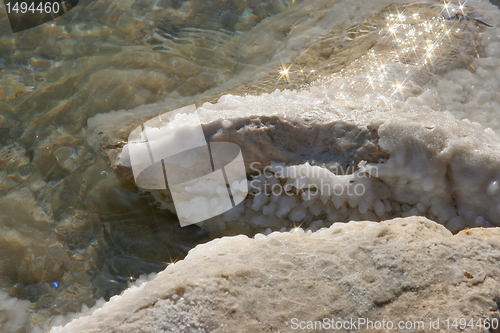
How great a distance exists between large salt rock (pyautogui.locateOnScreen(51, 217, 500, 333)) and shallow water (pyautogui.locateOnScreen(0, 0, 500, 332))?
0.81 meters

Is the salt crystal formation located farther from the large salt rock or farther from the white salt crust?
the large salt rock

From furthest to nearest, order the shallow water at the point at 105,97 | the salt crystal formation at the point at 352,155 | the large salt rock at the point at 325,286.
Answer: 1. the shallow water at the point at 105,97
2. the salt crystal formation at the point at 352,155
3. the large salt rock at the point at 325,286

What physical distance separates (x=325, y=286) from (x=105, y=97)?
251cm

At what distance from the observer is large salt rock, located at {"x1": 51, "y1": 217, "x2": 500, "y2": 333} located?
1583mm

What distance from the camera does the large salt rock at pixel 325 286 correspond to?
1.58 metres

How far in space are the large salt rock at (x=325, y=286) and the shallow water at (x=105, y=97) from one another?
0.81 m

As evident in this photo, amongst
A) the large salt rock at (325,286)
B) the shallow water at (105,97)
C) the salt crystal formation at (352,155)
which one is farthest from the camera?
the shallow water at (105,97)

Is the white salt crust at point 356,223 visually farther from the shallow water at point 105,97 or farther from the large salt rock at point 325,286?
the shallow water at point 105,97

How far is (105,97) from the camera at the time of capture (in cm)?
337

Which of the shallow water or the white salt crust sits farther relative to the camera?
the shallow water
